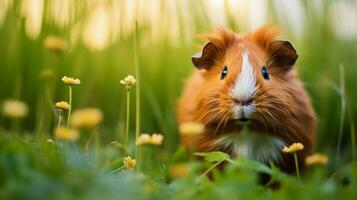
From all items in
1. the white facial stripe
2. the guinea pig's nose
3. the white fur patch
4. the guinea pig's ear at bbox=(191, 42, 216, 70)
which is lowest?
the white fur patch

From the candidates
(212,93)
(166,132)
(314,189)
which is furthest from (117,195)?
(166,132)

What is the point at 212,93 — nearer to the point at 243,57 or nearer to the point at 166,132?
the point at 243,57

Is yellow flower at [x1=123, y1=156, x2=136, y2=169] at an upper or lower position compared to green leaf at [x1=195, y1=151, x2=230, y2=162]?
lower

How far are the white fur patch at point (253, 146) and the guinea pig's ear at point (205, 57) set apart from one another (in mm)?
450

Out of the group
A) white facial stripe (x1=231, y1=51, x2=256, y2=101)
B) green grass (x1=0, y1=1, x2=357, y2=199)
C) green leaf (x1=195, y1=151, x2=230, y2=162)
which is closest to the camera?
green leaf (x1=195, y1=151, x2=230, y2=162)

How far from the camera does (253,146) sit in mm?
3252

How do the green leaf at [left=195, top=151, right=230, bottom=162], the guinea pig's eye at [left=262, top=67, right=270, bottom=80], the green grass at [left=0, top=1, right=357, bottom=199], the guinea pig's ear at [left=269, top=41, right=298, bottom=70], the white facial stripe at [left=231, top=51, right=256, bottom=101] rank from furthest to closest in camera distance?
the green grass at [left=0, top=1, right=357, bottom=199], the guinea pig's ear at [left=269, top=41, right=298, bottom=70], the guinea pig's eye at [left=262, top=67, right=270, bottom=80], the white facial stripe at [left=231, top=51, right=256, bottom=101], the green leaf at [left=195, top=151, right=230, bottom=162]

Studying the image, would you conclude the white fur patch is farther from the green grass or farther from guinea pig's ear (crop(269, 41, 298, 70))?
guinea pig's ear (crop(269, 41, 298, 70))

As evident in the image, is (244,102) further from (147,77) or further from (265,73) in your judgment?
(147,77)

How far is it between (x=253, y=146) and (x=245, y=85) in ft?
1.41

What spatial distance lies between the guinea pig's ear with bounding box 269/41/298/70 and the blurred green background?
98 cm

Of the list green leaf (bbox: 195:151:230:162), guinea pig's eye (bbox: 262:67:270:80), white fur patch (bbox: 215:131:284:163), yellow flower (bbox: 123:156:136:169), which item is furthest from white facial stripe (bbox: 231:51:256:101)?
yellow flower (bbox: 123:156:136:169)

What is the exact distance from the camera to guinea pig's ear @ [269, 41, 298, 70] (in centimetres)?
332

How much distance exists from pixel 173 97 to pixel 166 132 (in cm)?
36
